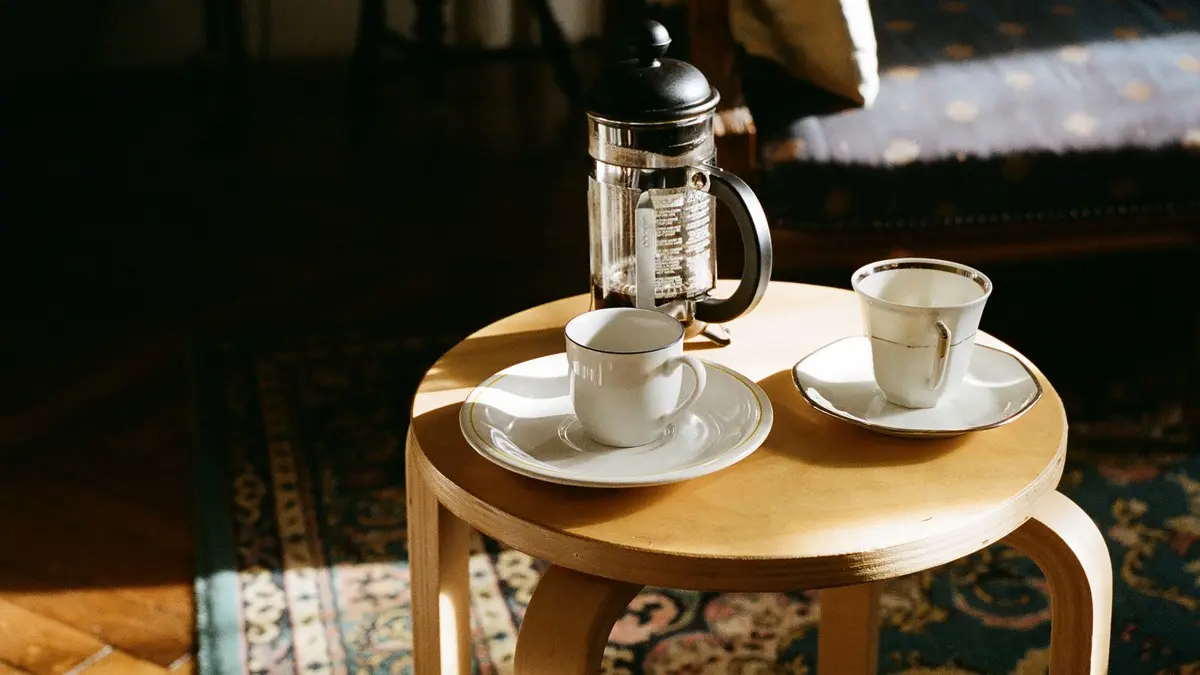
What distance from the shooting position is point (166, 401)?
58.8 inches

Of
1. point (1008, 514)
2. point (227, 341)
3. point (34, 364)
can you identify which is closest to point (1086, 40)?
point (1008, 514)

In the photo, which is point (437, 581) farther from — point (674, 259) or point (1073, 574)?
point (1073, 574)

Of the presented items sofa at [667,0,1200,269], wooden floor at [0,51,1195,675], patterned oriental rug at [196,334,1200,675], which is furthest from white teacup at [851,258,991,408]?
wooden floor at [0,51,1195,675]

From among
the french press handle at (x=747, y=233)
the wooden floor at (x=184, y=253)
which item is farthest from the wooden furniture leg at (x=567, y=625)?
the wooden floor at (x=184, y=253)

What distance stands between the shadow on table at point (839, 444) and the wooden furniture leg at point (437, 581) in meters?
0.20

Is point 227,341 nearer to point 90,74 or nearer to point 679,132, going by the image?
point 90,74

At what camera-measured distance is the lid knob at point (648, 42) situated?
2.44 ft

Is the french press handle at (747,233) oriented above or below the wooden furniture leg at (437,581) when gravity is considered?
above

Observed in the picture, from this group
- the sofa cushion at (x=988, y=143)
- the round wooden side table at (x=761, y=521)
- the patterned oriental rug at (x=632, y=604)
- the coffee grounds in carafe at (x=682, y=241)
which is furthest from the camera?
the sofa cushion at (x=988, y=143)

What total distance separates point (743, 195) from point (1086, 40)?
31.9 inches

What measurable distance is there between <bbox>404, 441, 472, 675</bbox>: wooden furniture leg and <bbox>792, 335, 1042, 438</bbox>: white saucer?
0.23m

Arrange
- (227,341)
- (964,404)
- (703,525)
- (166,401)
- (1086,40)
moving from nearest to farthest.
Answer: (703,525) → (964,404) → (1086,40) → (166,401) → (227,341)

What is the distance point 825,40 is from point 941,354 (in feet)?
2.27

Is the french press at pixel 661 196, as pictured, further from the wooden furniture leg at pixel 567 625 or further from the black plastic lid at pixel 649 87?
the wooden furniture leg at pixel 567 625
